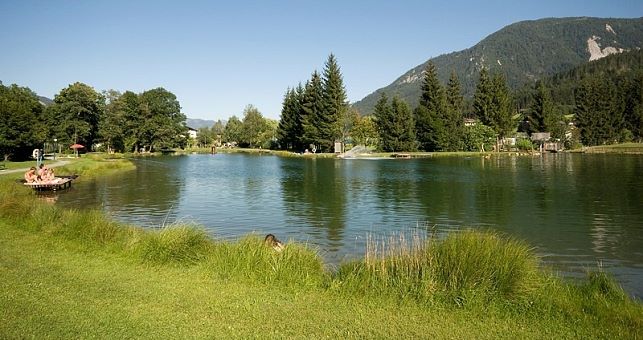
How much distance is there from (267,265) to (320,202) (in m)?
19.7

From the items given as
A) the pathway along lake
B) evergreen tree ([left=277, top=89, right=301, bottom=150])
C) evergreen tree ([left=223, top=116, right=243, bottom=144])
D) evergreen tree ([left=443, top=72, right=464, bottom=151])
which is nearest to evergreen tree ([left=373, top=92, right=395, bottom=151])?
evergreen tree ([left=443, top=72, right=464, bottom=151])

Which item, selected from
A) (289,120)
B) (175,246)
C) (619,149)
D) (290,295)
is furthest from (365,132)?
(290,295)

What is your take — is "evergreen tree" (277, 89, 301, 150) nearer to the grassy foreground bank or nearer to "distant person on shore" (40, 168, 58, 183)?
"distant person on shore" (40, 168, 58, 183)

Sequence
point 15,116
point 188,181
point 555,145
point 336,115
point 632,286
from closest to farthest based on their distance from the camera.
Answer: point 632,286, point 188,181, point 15,116, point 336,115, point 555,145

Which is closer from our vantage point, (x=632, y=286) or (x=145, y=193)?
(x=632, y=286)

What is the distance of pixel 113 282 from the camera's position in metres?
10.4

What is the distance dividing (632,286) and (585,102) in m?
112

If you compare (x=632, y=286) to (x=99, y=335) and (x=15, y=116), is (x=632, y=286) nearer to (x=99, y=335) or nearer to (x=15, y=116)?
(x=99, y=335)

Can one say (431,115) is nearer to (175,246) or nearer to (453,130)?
(453,130)

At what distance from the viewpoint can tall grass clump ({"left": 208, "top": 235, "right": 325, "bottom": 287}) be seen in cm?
1060

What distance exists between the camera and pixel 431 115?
99.2 meters

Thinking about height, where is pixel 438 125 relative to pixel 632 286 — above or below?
above

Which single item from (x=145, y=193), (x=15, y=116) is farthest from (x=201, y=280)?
(x=15, y=116)

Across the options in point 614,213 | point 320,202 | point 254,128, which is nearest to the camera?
point 614,213
